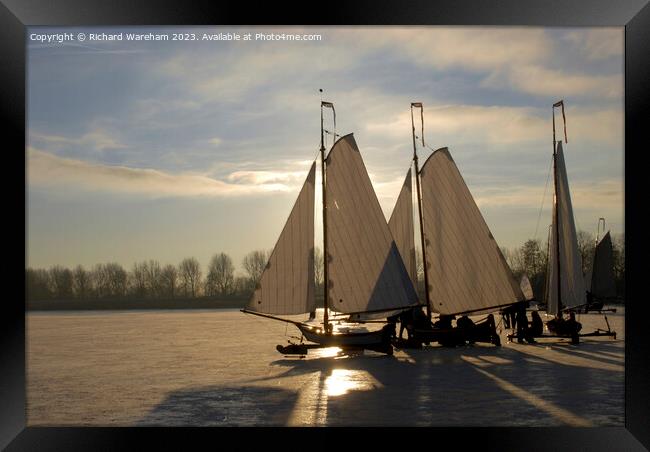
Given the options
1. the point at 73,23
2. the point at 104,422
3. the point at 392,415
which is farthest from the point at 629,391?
the point at 73,23

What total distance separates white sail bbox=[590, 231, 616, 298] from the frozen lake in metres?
25.7

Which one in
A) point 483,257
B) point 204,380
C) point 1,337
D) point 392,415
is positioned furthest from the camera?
point 483,257

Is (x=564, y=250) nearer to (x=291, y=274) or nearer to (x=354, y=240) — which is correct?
(x=354, y=240)

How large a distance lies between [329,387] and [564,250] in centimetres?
1912

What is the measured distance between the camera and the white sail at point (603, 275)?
5988 centimetres

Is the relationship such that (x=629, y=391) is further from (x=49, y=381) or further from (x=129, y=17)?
(x=49, y=381)

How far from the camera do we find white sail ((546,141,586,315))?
36062 millimetres

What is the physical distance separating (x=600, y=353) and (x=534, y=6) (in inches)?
808

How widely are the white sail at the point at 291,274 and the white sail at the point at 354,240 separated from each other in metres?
1.21

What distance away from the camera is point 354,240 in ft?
101

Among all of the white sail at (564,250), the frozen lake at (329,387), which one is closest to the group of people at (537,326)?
the white sail at (564,250)

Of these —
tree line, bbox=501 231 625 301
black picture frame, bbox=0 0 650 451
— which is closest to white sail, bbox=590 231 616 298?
tree line, bbox=501 231 625 301

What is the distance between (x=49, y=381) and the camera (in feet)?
79.3

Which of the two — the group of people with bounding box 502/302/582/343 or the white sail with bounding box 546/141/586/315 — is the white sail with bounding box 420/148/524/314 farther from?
the white sail with bounding box 546/141/586/315
